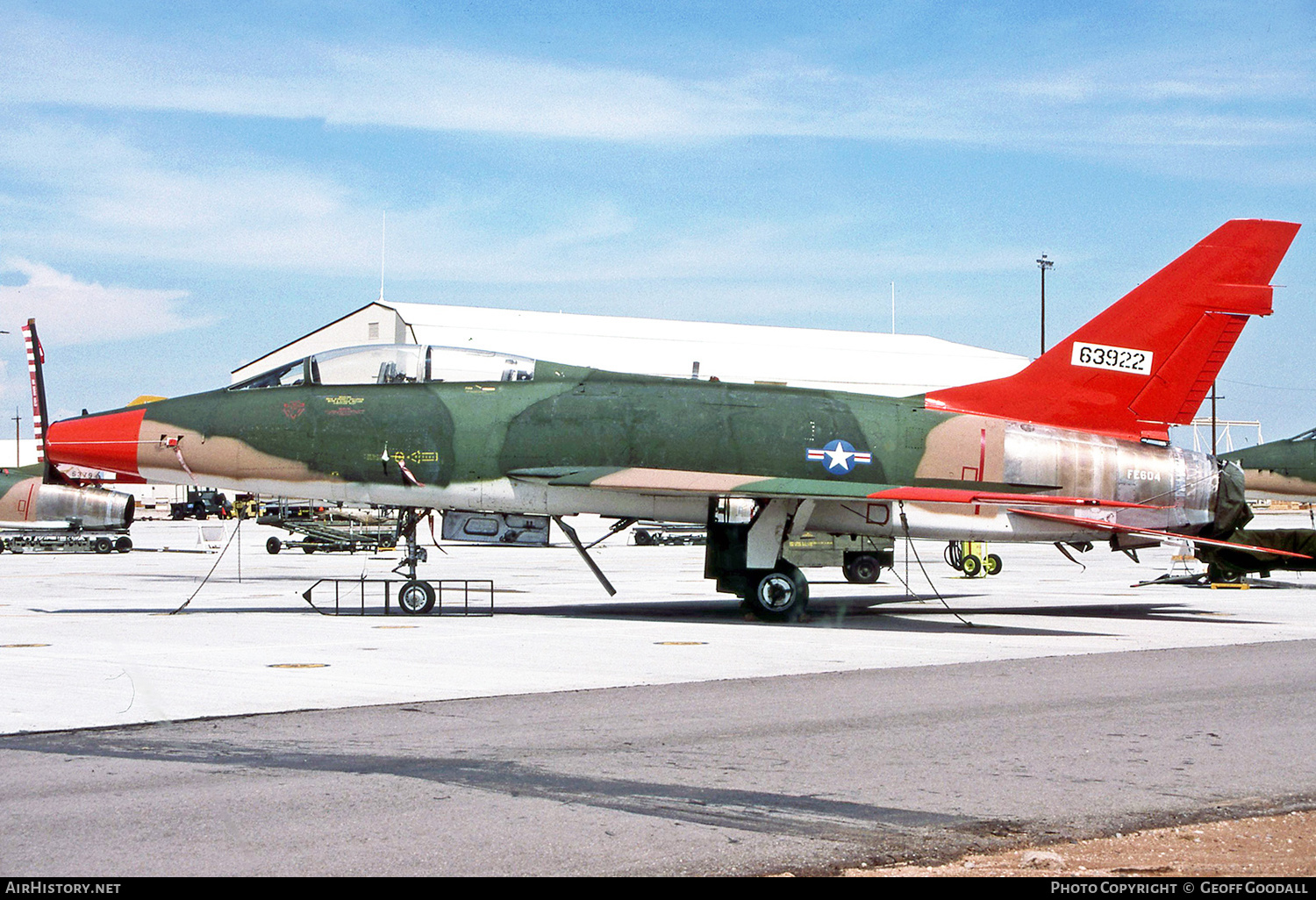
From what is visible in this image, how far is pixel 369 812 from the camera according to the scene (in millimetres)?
6746

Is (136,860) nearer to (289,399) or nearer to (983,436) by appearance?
(289,399)

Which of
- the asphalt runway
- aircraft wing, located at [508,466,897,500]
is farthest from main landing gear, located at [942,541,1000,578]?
aircraft wing, located at [508,466,897,500]

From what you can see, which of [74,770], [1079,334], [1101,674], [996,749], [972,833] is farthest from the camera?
[1079,334]

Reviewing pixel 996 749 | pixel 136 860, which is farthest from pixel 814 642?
pixel 136 860

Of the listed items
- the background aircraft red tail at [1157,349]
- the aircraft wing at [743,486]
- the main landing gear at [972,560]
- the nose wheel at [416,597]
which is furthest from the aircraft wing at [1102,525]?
Result: the main landing gear at [972,560]

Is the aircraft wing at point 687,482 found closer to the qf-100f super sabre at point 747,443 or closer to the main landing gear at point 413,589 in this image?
the qf-100f super sabre at point 747,443

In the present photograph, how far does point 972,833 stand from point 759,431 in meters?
12.6

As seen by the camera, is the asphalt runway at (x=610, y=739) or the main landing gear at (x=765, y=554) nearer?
the asphalt runway at (x=610, y=739)

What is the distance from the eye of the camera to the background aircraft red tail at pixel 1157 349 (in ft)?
67.2

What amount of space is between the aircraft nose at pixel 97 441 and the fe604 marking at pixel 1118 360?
14.6 metres

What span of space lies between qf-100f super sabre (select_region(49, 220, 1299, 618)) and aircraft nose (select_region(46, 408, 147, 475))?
0.03 metres

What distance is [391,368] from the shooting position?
19109 millimetres

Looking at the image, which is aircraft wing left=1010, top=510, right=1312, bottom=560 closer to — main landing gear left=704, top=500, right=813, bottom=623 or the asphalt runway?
the asphalt runway

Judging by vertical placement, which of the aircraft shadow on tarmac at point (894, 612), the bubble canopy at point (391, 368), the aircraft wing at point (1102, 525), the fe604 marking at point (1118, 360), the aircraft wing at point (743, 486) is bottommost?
the aircraft shadow on tarmac at point (894, 612)
